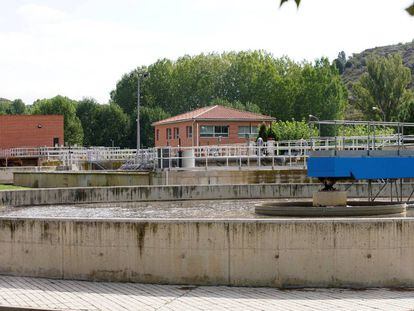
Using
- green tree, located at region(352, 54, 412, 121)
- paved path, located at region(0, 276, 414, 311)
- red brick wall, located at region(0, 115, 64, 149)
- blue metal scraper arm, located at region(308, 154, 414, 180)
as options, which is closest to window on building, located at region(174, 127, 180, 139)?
red brick wall, located at region(0, 115, 64, 149)

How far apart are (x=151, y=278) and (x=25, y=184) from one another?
1099 inches

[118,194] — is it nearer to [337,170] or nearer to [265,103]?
[337,170]

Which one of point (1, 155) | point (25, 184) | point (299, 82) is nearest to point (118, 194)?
point (25, 184)

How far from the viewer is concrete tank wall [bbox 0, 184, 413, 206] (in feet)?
76.8

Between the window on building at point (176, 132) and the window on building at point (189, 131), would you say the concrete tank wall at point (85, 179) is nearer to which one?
the window on building at point (189, 131)

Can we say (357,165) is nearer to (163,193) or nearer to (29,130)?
(163,193)

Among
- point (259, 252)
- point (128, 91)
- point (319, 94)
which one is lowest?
point (259, 252)

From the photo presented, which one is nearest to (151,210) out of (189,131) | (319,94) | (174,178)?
(174,178)

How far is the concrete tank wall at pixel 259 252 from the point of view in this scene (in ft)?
42.3

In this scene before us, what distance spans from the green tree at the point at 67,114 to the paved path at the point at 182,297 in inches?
3587

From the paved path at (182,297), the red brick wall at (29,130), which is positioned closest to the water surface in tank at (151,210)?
the paved path at (182,297)

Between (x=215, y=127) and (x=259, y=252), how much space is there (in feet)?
183

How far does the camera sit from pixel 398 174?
1855 cm

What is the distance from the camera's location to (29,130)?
8006 centimetres
